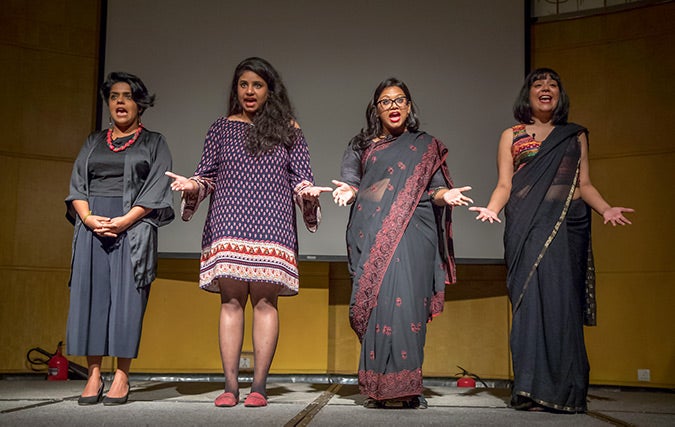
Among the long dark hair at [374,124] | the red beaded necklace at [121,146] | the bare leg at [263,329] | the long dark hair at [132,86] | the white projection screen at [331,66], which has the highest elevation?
the white projection screen at [331,66]

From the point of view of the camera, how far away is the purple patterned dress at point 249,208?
2.76m

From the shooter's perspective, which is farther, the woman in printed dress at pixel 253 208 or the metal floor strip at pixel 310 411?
the woman in printed dress at pixel 253 208

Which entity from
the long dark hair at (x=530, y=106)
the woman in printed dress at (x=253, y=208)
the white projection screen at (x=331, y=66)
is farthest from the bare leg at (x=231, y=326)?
the white projection screen at (x=331, y=66)

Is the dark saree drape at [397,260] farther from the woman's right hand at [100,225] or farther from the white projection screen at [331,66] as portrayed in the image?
the white projection screen at [331,66]

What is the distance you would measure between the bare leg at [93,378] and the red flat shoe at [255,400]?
1.98ft

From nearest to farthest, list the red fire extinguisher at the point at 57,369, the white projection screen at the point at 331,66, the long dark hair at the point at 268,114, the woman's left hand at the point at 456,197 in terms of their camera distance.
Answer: the woman's left hand at the point at 456,197
the long dark hair at the point at 268,114
the red fire extinguisher at the point at 57,369
the white projection screen at the point at 331,66

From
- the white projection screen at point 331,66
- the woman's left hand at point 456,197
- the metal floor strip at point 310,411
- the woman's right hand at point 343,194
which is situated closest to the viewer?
the metal floor strip at point 310,411

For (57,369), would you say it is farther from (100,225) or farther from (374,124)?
(374,124)

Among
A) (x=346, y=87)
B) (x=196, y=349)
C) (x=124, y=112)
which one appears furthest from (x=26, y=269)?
(x=346, y=87)

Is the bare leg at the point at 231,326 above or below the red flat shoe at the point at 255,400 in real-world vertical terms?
above

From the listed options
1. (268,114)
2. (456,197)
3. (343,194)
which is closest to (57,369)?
(268,114)

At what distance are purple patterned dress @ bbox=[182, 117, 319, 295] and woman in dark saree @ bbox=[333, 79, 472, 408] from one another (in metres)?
0.23

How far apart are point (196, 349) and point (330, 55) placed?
2058 mm

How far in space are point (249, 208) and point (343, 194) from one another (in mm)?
370
